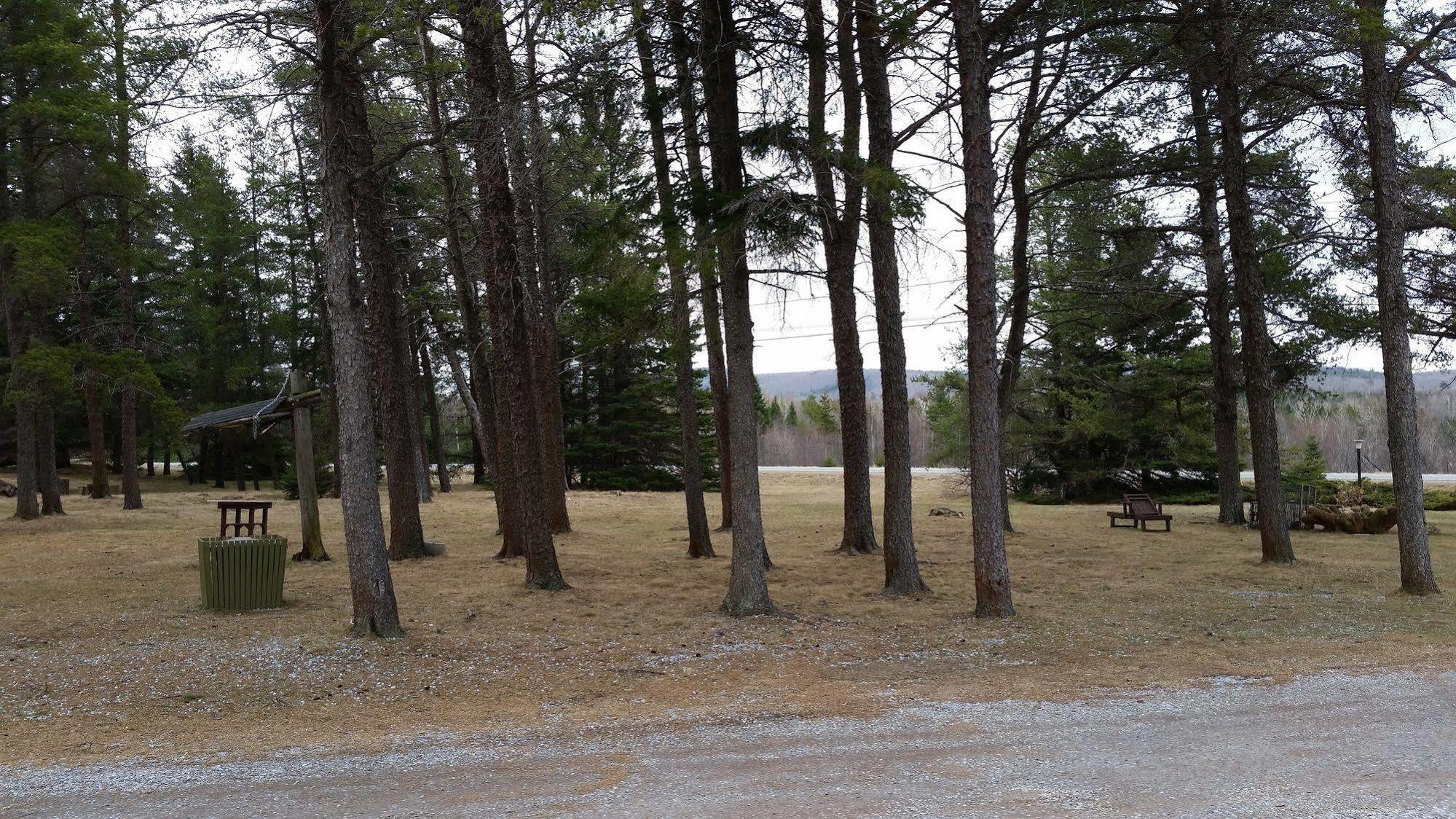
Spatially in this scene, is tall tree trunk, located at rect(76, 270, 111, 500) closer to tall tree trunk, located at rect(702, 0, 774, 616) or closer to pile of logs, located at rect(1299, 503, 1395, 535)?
tall tree trunk, located at rect(702, 0, 774, 616)

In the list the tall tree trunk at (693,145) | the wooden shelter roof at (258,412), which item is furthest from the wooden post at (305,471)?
the tall tree trunk at (693,145)

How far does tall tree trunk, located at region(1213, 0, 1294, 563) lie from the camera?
1273 cm

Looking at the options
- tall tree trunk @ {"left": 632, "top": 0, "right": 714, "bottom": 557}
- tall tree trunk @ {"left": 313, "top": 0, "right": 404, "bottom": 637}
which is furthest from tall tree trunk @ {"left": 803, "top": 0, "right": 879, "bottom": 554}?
tall tree trunk @ {"left": 313, "top": 0, "right": 404, "bottom": 637}

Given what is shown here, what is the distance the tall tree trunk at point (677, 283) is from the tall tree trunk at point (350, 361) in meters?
2.62

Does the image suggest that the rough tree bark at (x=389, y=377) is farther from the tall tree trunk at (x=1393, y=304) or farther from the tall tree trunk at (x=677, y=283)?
the tall tree trunk at (x=1393, y=304)

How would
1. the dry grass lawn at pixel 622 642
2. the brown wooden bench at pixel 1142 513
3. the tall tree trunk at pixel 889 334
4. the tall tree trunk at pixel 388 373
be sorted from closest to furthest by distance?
the dry grass lawn at pixel 622 642, the tall tree trunk at pixel 889 334, the tall tree trunk at pixel 388 373, the brown wooden bench at pixel 1142 513

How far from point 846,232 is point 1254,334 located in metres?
5.84

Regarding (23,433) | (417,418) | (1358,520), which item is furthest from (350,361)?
(417,418)

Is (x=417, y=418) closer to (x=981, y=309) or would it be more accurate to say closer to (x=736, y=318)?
(x=736, y=318)

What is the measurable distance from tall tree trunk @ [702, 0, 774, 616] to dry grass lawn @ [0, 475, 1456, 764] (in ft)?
1.67

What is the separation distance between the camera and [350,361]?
788 centimetres

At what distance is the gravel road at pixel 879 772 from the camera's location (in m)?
4.27

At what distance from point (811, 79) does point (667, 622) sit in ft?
21.8

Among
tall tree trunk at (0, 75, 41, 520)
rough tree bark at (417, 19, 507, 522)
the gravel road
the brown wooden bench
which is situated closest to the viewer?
the gravel road
